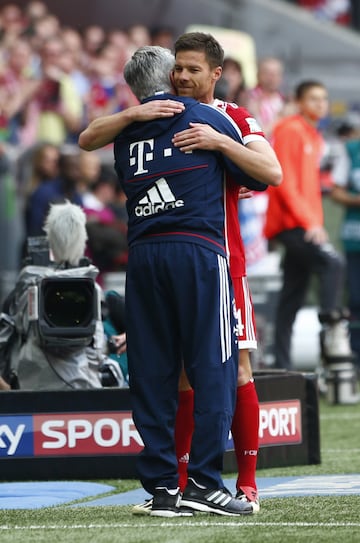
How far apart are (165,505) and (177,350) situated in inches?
22.9

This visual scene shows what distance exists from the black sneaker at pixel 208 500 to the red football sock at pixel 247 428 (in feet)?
0.81

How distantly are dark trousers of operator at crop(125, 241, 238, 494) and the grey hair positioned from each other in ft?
1.99

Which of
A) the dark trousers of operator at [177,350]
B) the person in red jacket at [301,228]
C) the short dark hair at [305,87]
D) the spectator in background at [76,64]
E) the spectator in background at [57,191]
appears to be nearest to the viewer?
the dark trousers of operator at [177,350]

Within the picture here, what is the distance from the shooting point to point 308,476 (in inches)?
289

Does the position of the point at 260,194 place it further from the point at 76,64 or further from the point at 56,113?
the point at 76,64

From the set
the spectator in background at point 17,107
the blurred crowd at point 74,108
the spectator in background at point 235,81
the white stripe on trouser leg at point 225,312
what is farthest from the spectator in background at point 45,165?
the white stripe on trouser leg at point 225,312

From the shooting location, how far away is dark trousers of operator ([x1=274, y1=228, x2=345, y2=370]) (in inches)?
449

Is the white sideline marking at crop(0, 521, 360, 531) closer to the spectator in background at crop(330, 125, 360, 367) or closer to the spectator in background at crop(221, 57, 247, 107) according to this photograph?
the spectator in background at crop(330, 125, 360, 367)

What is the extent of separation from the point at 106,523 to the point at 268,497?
1.08 metres

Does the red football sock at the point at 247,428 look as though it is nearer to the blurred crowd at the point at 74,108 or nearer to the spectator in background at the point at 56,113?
the blurred crowd at the point at 74,108

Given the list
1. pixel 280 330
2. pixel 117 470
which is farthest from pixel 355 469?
pixel 280 330

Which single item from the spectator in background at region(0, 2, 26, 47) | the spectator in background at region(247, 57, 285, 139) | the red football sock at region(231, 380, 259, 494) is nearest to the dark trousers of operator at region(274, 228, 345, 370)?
the spectator in background at region(247, 57, 285, 139)

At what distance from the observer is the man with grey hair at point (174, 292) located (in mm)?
5594

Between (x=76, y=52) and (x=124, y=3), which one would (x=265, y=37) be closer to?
(x=124, y=3)
